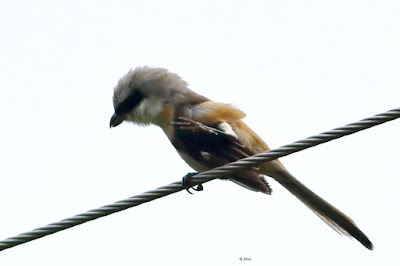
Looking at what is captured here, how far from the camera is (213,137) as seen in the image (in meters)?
7.19

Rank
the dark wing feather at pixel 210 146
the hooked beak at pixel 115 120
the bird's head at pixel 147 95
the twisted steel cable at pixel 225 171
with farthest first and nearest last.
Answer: the hooked beak at pixel 115 120 → the bird's head at pixel 147 95 → the dark wing feather at pixel 210 146 → the twisted steel cable at pixel 225 171

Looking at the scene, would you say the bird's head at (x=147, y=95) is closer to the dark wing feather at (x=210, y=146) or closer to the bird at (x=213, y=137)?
the bird at (x=213, y=137)

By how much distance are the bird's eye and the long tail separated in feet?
5.55

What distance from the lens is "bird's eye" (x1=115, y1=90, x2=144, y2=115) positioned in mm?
8133

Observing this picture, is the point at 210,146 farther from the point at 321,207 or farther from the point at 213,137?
the point at 321,207

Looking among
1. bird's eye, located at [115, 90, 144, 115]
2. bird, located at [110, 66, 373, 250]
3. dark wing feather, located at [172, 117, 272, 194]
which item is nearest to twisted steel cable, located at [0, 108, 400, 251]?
bird, located at [110, 66, 373, 250]

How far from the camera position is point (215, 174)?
578 centimetres

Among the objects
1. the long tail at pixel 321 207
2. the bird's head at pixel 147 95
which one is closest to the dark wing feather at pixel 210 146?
the long tail at pixel 321 207

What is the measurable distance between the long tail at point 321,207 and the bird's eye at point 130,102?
1692 mm

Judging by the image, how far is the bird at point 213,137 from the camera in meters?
7.16

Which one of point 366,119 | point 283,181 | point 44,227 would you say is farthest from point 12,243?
point 283,181

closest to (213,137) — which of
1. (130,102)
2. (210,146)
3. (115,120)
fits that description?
(210,146)

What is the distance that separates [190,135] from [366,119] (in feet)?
8.23

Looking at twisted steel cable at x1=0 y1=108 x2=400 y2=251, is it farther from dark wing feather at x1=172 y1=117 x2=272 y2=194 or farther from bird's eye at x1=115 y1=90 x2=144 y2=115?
bird's eye at x1=115 y1=90 x2=144 y2=115
